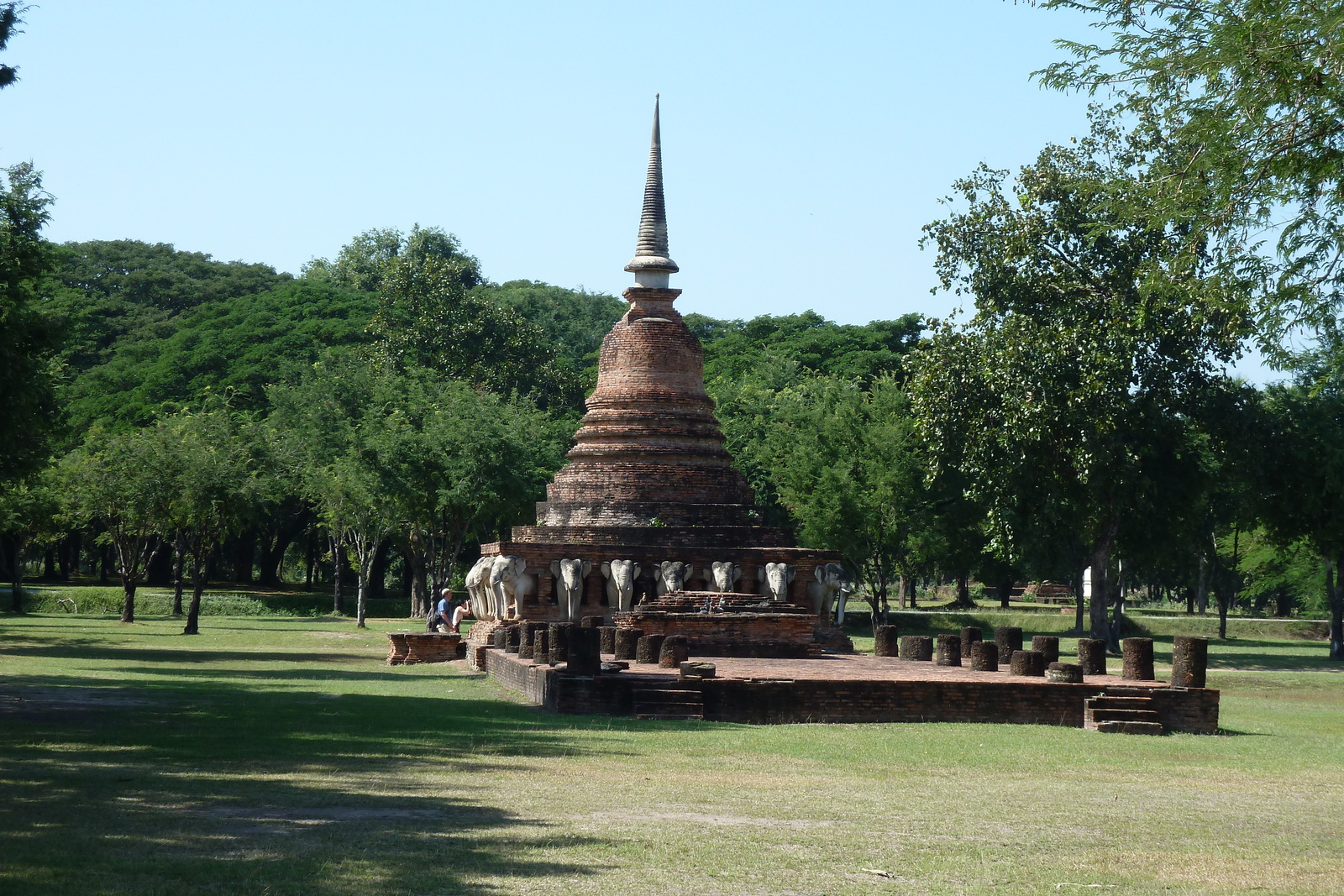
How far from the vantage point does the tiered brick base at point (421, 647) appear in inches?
1156

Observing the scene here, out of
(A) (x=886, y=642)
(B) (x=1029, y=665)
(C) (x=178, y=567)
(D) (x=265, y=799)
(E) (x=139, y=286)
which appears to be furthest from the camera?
(E) (x=139, y=286)

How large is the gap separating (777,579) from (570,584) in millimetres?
4166

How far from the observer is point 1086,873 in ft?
30.1

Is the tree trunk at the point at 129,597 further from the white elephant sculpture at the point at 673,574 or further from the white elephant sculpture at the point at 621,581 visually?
the white elephant sculpture at the point at 673,574

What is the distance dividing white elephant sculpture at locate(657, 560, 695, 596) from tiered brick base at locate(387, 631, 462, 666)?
4.22 metres

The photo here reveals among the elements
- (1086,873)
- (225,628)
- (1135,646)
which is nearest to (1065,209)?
(1135,646)

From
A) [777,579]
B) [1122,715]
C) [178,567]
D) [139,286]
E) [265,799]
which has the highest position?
[139,286]

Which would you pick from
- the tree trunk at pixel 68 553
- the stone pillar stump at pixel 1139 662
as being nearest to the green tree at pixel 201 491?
the stone pillar stump at pixel 1139 662

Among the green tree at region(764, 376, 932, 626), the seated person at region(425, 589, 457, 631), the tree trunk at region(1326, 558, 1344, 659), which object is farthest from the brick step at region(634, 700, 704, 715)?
the tree trunk at region(1326, 558, 1344, 659)

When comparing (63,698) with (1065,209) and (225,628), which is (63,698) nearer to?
(225,628)

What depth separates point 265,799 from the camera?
36.3 feet

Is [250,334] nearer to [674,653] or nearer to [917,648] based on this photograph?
[917,648]

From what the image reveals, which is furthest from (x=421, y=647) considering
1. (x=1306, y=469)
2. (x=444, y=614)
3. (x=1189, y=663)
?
(x=1306, y=469)

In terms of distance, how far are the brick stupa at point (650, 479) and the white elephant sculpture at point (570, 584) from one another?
16 centimetres
